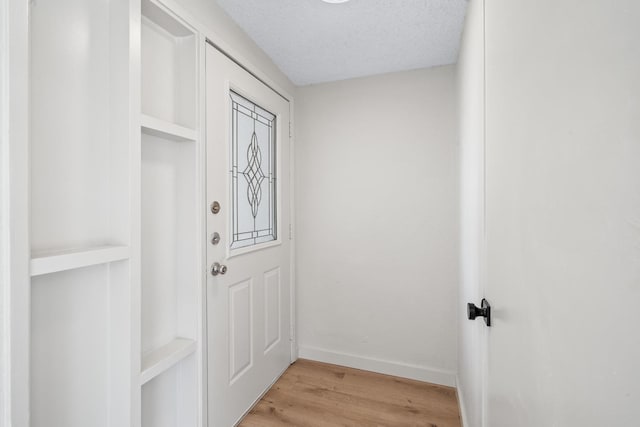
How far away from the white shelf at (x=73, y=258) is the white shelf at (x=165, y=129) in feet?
1.57

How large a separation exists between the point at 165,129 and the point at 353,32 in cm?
120

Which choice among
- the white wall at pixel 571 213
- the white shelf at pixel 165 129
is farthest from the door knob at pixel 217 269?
the white wall at pixel 571 213

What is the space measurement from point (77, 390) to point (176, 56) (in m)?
1.42

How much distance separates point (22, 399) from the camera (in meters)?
0.81

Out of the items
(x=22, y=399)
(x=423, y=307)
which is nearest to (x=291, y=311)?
(x=423, y=307)

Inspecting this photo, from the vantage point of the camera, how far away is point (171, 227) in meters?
1.45

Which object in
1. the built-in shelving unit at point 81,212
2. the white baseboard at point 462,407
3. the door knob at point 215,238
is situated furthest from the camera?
the white baseboard at point 462,407

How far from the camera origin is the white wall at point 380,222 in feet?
7.13

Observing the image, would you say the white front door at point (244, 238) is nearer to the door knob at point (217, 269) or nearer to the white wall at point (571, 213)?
the door knob at point (217, 269)

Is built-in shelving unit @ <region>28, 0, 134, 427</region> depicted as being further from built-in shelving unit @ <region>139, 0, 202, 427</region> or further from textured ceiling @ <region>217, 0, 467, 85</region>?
textured ceiling @ <region>217, 0, 467, 85</region>

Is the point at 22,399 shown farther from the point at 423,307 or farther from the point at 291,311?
the point at 423,307

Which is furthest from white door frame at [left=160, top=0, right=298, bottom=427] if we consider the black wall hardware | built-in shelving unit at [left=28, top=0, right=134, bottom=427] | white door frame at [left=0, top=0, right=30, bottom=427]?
the black wall hardware

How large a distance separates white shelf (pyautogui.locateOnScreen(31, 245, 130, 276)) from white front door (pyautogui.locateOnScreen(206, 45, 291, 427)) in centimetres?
50

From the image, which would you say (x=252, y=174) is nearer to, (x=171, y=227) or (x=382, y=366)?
(x=171, y=227)
